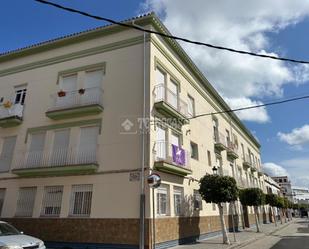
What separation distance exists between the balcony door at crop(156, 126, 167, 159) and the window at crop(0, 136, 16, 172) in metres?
8.56

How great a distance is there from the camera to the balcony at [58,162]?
45.0ft

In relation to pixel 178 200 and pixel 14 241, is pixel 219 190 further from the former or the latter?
pixel 14 241

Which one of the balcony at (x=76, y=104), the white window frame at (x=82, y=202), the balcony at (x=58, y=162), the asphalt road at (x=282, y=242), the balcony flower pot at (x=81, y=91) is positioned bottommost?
the asphalt road at (x=282, y=242)

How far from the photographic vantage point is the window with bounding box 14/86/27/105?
17667mm

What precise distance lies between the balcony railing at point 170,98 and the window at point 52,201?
22.0 feet

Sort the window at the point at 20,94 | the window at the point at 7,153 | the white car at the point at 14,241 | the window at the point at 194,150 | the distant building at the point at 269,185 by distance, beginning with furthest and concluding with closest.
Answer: the distant building at the point at 269,185
the window at the point at 194,150
the window at the point at 20,94
the window at the point at 7,153
the white car at the point at 14,241

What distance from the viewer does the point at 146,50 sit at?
1464 cm

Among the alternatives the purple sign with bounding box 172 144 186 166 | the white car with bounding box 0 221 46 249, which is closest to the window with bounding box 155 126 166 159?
the purple sign with bounding box 172 144 186 166

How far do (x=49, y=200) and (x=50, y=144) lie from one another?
2881 millimetres

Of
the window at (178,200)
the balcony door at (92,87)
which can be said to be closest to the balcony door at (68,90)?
the balcony door at (92,87)

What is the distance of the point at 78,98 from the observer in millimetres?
15273

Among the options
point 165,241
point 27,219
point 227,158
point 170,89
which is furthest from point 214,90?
point 27,219

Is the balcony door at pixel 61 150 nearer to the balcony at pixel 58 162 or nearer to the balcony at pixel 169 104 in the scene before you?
the balcony at pixel 58 162

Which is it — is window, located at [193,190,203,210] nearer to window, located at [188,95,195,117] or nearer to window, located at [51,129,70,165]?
window, located at [188,95,195,117]
